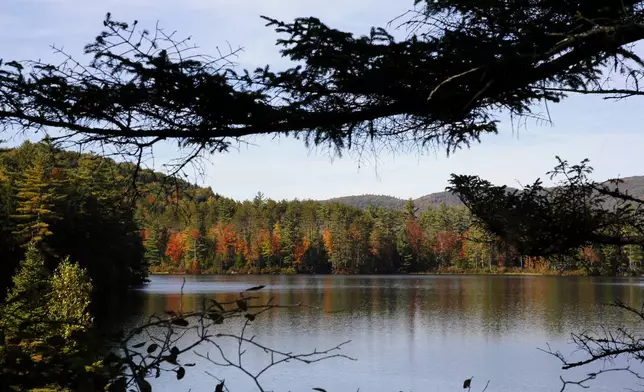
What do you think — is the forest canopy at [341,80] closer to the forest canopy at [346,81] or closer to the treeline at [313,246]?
the forest canopy at [346,81]

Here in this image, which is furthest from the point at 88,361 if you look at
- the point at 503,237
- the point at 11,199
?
the point at 11,199

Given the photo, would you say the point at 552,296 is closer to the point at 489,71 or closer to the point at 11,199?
the point at 11,199

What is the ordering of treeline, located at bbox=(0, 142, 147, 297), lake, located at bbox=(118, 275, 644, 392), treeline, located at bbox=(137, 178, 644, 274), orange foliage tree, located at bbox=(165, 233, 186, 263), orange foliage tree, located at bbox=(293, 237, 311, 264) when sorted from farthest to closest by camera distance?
orange foliage tree, located at bbox=(165, 233, 186, 263) < orange foliage tree, located at bbox=(293, 237, 311, 264) < treeline, located at bbox=(137, 178, 644, 274) < treeline, located at bbox=(0, 142, 147, 297) < lake, located at bbox=(118, 275, 644, 392)

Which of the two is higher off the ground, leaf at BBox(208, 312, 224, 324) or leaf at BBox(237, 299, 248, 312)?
leaf at BBox(237, 299, 248, 312)

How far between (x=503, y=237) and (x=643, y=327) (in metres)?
16.6

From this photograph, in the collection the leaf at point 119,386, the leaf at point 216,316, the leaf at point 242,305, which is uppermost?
the leaf at point 242,305

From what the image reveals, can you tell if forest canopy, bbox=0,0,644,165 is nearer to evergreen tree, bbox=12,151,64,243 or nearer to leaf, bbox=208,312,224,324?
leaf, bbox=208,312,224,324

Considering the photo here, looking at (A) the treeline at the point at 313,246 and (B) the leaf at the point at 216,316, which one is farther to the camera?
(A) the treeline at the point at 313,246

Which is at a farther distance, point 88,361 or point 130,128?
point 130,128

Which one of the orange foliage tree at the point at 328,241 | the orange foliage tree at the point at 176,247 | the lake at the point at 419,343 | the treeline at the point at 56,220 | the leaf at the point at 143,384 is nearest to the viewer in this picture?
the leaf at the point at 143,384

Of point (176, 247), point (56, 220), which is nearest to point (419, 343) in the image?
point (56, 220)

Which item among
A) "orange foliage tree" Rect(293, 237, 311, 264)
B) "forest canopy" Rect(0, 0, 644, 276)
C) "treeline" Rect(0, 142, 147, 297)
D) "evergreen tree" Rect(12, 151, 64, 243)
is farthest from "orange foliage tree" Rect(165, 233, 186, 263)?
"forest canopy" Rect(0, 0, 644, 276)

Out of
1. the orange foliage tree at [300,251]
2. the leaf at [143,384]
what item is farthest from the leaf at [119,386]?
the orange foliage tree at [300,251]

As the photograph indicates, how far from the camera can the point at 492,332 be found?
59.7 feet
